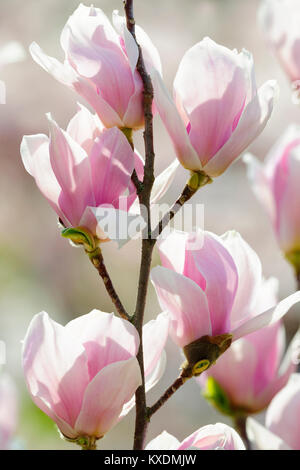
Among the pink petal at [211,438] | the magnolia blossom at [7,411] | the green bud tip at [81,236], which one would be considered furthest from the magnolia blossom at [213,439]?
the magnolia blossom at [7,411]

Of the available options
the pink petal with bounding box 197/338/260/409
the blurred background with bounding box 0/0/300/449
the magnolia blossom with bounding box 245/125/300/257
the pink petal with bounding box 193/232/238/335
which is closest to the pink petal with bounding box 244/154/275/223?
the magnolia blossom with bounding box 245/125/300/257

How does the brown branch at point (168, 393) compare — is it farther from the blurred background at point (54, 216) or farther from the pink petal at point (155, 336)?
the blurred background at point (54, 216)

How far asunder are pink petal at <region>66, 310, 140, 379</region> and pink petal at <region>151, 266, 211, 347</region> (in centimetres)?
3

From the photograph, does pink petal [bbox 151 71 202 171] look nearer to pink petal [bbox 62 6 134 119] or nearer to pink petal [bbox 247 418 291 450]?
pink petal [bbox 62 6 134 119]

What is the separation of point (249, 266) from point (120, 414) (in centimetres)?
11

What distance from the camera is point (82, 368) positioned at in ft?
1.20

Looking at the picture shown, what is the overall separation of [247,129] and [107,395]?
0.50ft

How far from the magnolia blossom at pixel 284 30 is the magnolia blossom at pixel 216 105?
0.26m

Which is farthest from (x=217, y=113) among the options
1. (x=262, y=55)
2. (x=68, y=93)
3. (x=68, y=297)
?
(x=262, y=55)

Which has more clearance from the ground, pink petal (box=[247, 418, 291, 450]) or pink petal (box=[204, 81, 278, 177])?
pink petal (box=[204, 81, 278, 177])

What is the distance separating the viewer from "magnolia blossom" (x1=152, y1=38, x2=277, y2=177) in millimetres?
377

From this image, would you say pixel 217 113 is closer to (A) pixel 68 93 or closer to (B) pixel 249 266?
(B) pixel 249 266

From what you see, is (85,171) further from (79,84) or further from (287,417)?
(287,417)
